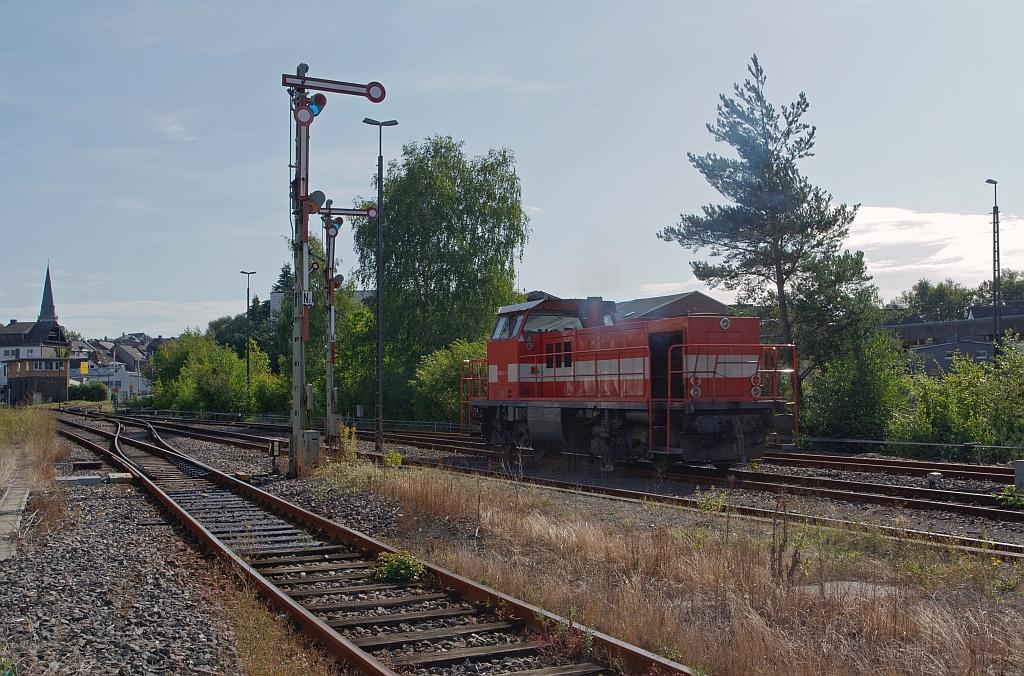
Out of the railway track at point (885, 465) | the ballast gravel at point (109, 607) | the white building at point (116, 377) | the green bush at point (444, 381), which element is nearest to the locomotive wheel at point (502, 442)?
the railway track at point (885, 465)

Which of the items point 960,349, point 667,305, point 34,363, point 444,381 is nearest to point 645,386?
point 444,381

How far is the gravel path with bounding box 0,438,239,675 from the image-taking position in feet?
17.6

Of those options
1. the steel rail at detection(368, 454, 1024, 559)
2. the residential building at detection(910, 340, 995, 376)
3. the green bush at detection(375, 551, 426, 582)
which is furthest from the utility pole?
the residential building at detection(910, 340, 995, 376)

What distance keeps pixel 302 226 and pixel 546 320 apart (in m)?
5.78

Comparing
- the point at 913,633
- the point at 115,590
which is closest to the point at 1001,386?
the point at 913,633

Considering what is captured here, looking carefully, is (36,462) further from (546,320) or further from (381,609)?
(381,609)

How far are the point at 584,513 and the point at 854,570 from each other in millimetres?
3643

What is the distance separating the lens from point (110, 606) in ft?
22.1

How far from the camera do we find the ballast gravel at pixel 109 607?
17.6 feet

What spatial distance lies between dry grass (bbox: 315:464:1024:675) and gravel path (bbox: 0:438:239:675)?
94.2 inches

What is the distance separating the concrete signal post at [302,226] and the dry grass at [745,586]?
6078 mm

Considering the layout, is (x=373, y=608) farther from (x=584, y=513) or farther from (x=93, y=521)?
(x=93, y=521)

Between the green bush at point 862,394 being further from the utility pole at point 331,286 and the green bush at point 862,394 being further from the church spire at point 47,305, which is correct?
the church spire at point 47,305

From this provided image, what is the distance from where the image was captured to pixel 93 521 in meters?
11.1
